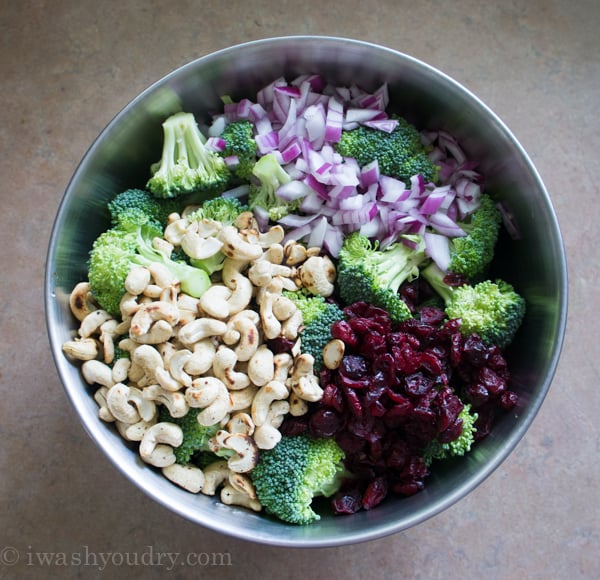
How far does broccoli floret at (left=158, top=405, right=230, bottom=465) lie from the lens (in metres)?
1.28

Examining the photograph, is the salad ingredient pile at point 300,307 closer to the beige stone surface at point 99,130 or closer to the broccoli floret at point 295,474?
the broccoli floret at point 295,474

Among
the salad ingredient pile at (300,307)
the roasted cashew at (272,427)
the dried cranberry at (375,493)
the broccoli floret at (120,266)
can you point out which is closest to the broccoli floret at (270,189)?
the salad ingredient pile at (300,307)

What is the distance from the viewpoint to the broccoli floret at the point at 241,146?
4.62 feet

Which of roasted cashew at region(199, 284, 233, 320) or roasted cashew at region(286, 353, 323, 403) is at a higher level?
roasted cashew at region(199, 284, 233, 320)

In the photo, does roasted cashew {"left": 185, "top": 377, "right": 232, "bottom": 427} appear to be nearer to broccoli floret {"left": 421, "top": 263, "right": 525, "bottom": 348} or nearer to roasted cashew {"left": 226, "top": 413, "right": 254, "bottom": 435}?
roasted cashew {"left": 226, "top": 413, "right": 254, "bottom": 435}

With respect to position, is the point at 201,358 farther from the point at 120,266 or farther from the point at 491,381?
the point at 491,381

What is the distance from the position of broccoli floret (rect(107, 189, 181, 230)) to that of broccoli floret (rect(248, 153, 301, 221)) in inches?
7.8

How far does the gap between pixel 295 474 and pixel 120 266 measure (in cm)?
59

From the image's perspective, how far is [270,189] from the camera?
143 centimetres

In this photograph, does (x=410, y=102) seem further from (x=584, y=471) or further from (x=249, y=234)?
(x=584, y=471)

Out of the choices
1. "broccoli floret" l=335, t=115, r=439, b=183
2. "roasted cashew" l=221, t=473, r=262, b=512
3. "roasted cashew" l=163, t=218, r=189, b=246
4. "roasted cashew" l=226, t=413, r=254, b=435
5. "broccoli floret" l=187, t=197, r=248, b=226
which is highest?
"broccoli floret" l=335, t=115, r=439, b=183

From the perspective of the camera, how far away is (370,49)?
4.55 ft

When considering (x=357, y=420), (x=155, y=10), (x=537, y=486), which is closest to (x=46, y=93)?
(x=155, y=10)

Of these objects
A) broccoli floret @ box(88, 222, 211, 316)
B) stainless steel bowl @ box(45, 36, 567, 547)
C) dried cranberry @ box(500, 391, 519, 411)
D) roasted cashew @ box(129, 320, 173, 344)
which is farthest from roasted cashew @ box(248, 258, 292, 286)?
dried cranberry @ box(500, 391, 519, 411)
